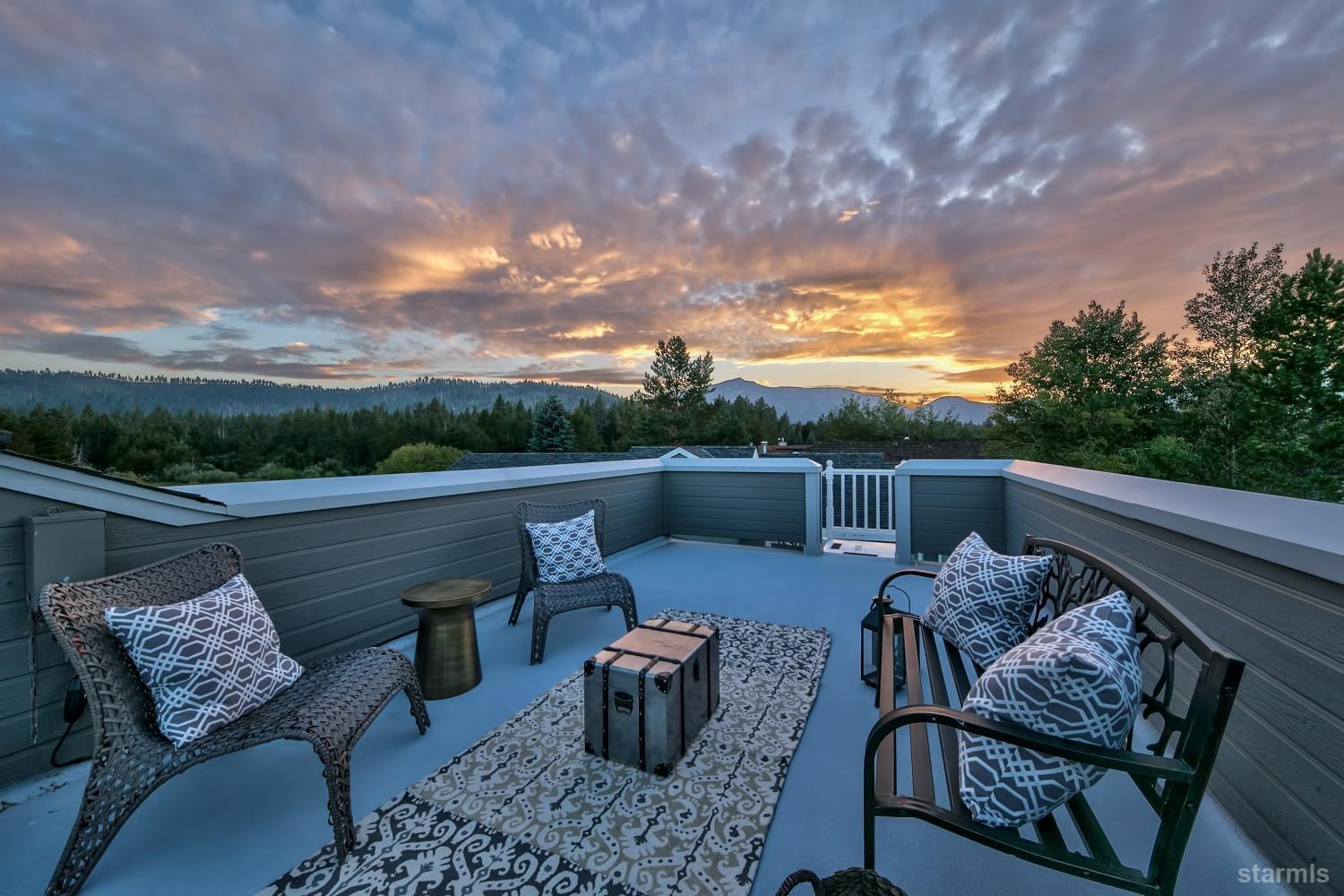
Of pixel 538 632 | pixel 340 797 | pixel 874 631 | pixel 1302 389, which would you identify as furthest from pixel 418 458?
pixel 1302 389

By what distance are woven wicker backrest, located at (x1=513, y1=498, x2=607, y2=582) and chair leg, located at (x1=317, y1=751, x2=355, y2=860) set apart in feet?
5.75

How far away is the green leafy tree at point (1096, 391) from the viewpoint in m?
16.5

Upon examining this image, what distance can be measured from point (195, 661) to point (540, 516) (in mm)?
2051

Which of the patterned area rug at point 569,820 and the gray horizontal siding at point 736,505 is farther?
the gray horizontal siding at point 736,505

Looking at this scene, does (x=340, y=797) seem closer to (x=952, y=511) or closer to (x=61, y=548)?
(x=61, y=548)

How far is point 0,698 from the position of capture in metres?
1.64

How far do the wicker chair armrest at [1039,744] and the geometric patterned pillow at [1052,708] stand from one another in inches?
1.5

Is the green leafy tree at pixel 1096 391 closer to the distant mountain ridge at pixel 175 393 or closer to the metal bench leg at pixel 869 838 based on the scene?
the metal bench leg at pixel 869 838

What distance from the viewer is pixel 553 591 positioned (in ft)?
9.57

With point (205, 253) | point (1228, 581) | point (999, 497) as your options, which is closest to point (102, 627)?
point (1228, 581)

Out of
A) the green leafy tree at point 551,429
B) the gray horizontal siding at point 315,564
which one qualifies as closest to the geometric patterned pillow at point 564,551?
the gray horizontal siding at point 315,564

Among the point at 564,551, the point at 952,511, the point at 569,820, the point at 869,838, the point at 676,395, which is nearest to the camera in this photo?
the point at 869,838

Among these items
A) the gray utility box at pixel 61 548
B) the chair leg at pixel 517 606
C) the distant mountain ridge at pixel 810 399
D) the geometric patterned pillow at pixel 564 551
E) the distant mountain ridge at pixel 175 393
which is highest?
the distant mountain ridge at pixel 810 399

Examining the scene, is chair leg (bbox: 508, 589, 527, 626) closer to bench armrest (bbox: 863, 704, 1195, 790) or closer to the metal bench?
the metal bench
